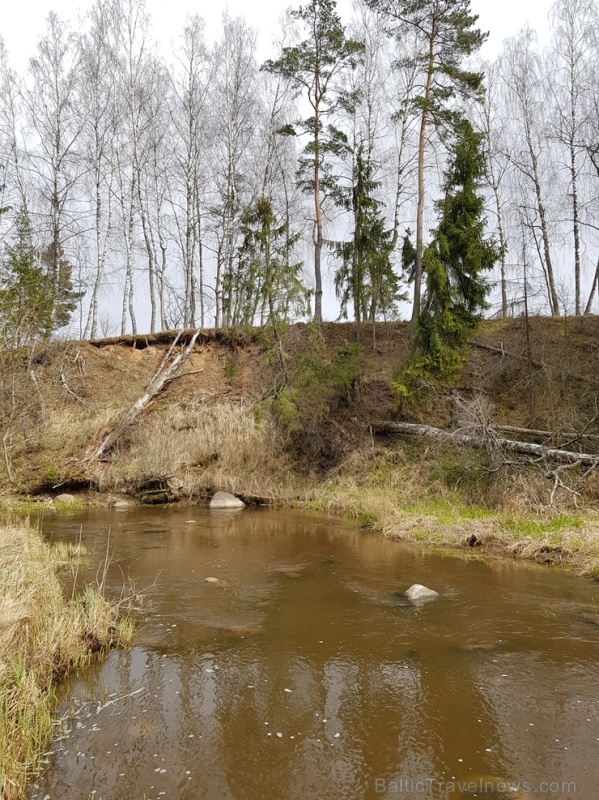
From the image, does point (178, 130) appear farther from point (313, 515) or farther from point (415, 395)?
point (313, 515)

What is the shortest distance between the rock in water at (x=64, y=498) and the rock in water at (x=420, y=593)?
12.2 m

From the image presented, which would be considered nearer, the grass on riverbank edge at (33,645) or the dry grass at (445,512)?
the grass on riverbank edge at (33,645)

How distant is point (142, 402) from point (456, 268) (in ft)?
40.7

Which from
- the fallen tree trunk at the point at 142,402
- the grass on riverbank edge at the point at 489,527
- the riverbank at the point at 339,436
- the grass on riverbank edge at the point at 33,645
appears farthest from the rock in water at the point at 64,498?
the grass on riverbank edge at the point at 33,645

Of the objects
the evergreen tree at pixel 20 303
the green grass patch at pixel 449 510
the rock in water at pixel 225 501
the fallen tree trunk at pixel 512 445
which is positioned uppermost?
the evergreen tree at pixel 20 303

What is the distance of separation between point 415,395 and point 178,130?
61.8 feet

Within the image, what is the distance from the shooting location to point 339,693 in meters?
4.86

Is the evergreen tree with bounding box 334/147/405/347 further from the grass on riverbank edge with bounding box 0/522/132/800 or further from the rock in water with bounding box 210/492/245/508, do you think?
the grass on riverbank edge with bounding box 0/522/132/800

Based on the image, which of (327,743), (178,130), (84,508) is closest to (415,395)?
(84,508)

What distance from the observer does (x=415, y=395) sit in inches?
686

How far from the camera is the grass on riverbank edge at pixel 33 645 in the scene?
3766 millimetres

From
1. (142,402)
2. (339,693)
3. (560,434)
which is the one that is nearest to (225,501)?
(142,402)

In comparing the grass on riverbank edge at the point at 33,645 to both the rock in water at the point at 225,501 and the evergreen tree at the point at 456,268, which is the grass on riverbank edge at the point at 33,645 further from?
the evergreen tree at the point at 456,268

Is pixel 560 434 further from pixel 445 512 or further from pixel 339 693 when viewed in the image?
pixel 339 693
